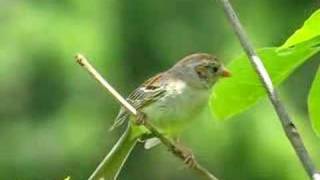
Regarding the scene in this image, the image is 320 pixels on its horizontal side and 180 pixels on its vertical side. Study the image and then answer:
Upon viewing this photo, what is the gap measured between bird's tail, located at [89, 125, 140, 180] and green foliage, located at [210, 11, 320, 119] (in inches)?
16.3

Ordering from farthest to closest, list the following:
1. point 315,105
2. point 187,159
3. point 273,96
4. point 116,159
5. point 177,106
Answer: point 177,106, point 116,159, point 187,159, point 315,105, point 273,96

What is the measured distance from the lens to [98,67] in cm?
697

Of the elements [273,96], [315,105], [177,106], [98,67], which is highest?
[273,96]

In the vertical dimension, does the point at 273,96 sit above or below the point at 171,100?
above

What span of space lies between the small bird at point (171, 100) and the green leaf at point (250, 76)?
0.75m

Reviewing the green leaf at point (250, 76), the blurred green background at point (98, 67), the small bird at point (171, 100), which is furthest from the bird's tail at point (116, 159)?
the blurred green background at point (98, 67)

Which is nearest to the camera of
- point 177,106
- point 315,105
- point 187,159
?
point 315,105

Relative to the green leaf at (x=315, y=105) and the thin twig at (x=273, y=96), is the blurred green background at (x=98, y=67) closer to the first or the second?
the green leaf at (x=315, y=105)

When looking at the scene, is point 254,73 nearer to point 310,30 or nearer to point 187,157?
point 310,30

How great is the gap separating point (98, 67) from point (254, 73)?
16.2 ft

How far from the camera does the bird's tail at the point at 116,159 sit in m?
2.75

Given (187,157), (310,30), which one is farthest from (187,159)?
(310,30)

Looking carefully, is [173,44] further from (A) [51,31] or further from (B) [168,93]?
(B) [168,93]

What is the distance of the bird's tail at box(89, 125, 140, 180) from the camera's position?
9.02ft
